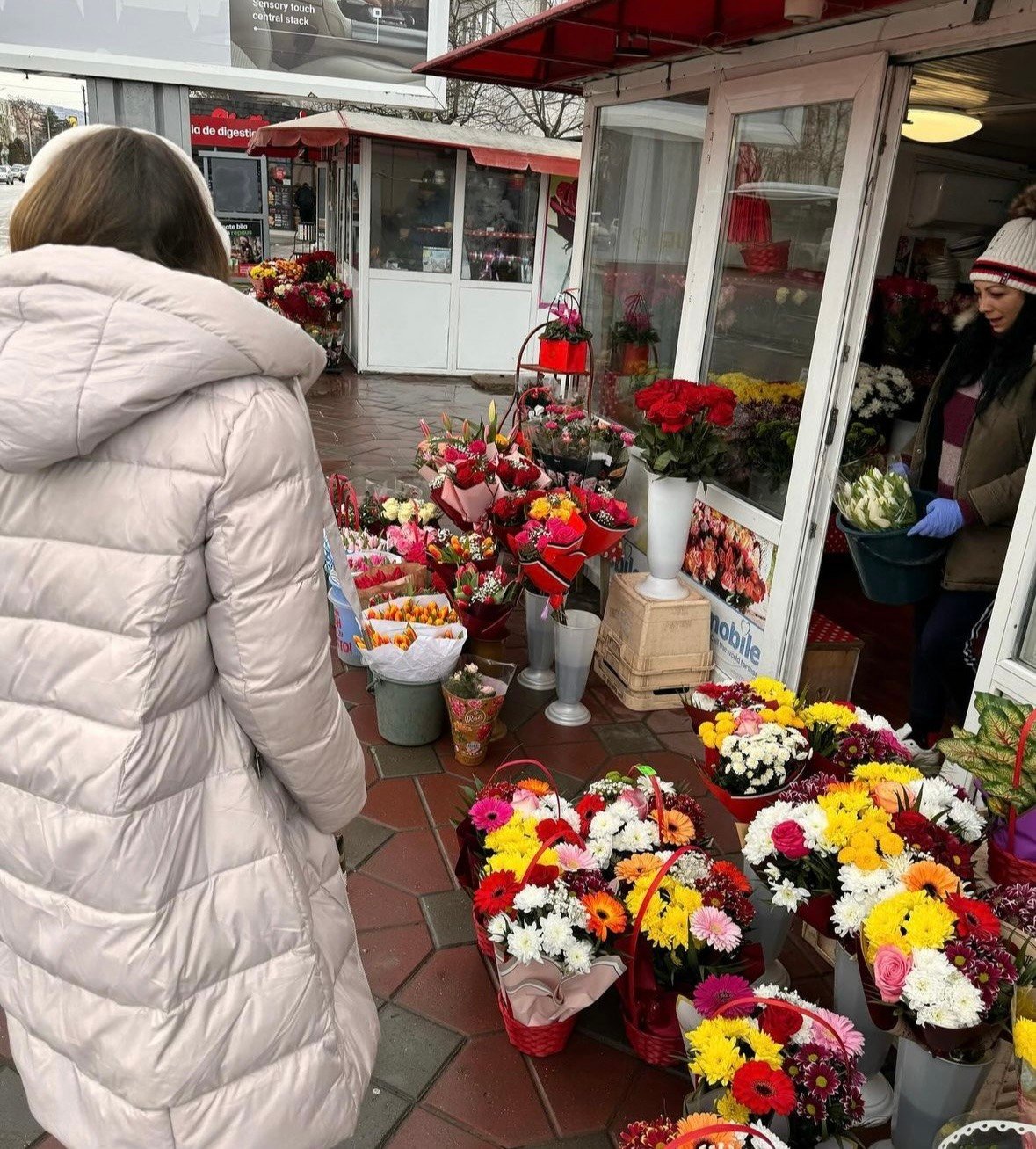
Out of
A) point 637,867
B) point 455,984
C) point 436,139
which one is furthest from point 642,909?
point 436,139

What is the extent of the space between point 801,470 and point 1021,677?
1.30m

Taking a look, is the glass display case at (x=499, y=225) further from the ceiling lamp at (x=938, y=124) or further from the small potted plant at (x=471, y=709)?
the small potted plant at (x=471, y=709)

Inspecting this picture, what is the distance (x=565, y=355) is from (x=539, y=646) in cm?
206

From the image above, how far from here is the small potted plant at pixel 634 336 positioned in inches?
201

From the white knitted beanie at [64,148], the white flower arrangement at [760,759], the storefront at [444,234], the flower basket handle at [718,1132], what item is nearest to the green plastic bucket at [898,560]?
the white flower arrangement at [760,759]

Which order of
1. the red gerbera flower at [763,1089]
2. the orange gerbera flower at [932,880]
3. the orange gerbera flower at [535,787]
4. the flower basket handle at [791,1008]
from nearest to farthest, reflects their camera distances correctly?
the red gerbera flower at [763,1089], the flower basket handle at [791,1008], the orange gerbera flower at [932,880], the orange gerbera flower at [535,787]

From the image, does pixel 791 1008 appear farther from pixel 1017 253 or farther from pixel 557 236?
pixel 557 236

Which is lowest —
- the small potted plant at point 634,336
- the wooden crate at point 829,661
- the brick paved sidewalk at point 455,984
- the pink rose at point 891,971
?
the brick paved sidewalk at point 455,984

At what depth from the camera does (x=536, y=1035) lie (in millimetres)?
2275

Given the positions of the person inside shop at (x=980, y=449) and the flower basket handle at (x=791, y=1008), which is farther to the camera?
the person inside shop at (x=980, y=449)

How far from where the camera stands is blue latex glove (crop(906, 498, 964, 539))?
3.02 metres

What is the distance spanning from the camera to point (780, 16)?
337 cm

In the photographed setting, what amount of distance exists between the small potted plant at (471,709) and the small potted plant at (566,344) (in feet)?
8.28

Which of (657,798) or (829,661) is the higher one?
(657,798)
